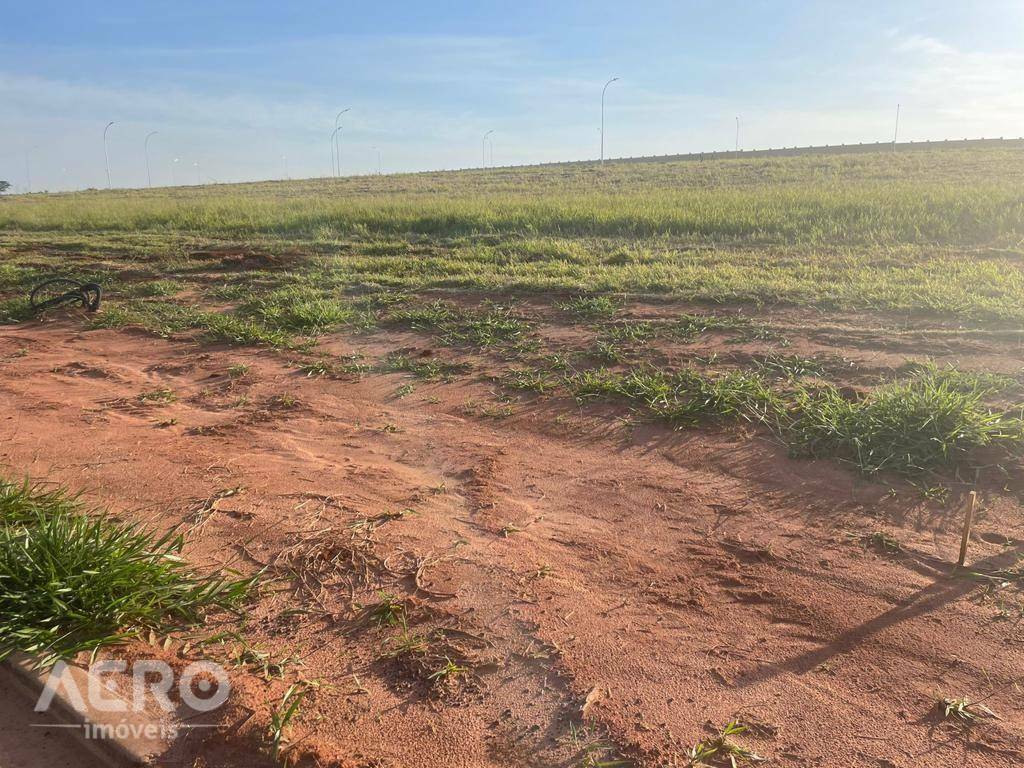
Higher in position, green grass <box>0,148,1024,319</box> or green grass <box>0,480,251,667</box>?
green grass <box>0,148,1024,319</box>

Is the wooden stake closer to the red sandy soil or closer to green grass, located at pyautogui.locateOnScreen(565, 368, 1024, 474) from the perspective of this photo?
the red sandy soil

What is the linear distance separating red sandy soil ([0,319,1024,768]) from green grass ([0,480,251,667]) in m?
0.21

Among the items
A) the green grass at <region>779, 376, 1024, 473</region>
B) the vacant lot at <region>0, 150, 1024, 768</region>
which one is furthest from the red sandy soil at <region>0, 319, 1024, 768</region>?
the green grass at <region>779, 376, 1024, 473</region>

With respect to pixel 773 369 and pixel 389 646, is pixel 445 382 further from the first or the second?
pixel 389 646

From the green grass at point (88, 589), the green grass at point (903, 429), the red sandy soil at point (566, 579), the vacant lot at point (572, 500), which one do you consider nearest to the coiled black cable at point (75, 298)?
the vacant lot at point (572, 500)

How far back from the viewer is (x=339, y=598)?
2.79m

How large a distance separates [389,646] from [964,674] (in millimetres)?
1906

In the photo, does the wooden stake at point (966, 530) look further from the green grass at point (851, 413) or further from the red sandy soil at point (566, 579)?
the green grass at point (851, 413)

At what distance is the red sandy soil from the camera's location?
2160 mm

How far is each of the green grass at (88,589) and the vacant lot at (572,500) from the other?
0.03m

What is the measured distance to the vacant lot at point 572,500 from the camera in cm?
223

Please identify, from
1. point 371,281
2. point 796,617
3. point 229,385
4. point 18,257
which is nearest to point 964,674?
point 796,617

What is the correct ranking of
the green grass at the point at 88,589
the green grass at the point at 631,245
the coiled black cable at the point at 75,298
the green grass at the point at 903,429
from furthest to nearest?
1. the coiled black cable at the point at 75,298
2. the green grass at the point at 631,245
3. the green grass at the point at 903,429
4. the green grass at the point at 88,589

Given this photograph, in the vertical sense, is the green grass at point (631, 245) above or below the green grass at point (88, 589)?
above
